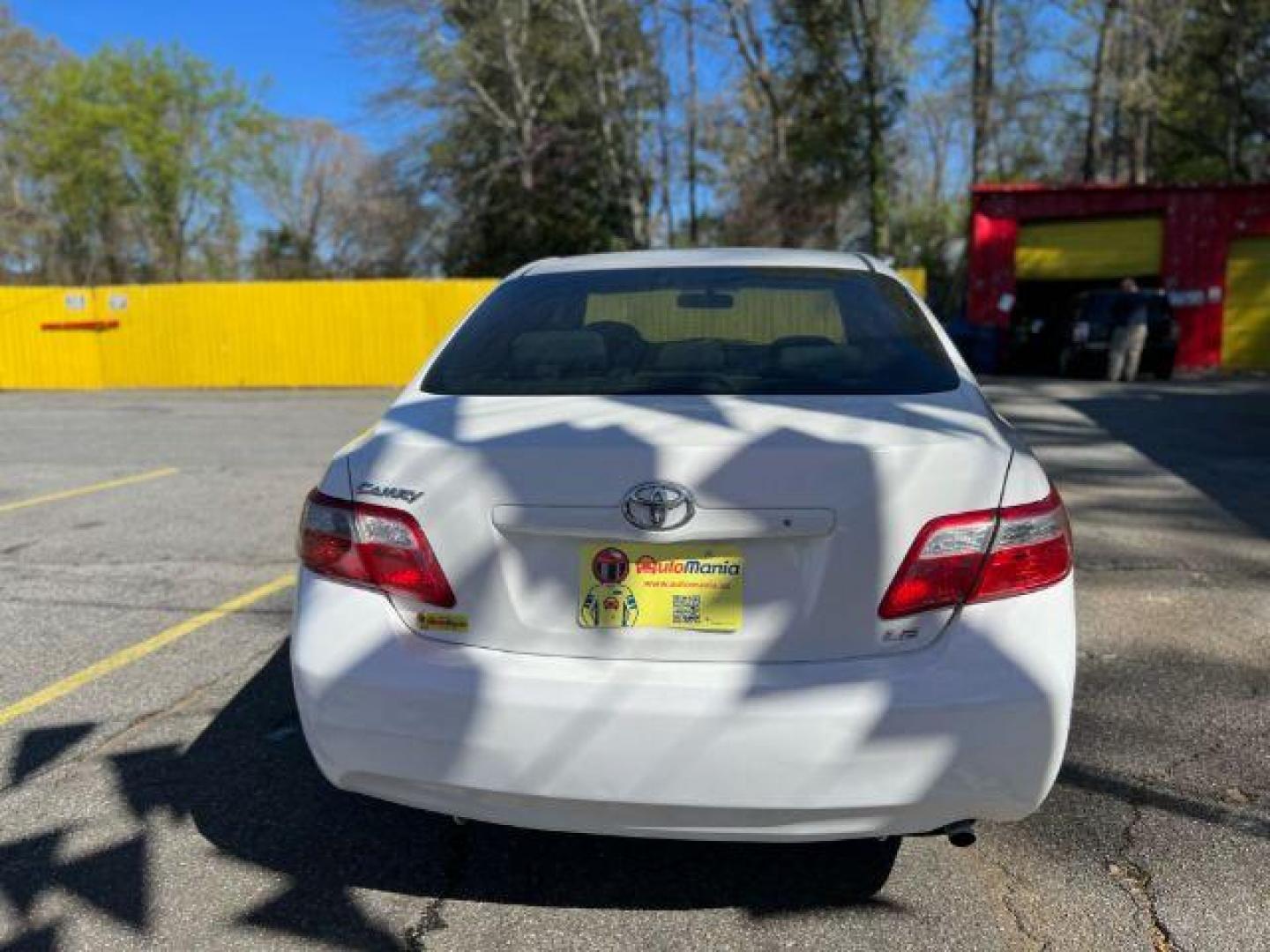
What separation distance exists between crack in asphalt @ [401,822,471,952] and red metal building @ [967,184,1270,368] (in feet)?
63.1

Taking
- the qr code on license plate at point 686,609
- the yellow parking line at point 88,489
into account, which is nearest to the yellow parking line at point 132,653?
the qr code on license plate at point 686,609

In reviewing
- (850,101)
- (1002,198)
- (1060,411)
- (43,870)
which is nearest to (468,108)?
(850,101)

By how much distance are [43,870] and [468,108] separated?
30250 mm

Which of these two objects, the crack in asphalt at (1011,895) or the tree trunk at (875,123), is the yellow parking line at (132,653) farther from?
the tree trunk at (875,123)

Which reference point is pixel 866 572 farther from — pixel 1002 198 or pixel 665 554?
pixel 1002 198

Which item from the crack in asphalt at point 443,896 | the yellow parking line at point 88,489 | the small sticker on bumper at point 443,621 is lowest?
the yellow parking line at point 88,489

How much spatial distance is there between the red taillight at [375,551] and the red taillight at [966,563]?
98cm

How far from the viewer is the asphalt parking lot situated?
2469 mm

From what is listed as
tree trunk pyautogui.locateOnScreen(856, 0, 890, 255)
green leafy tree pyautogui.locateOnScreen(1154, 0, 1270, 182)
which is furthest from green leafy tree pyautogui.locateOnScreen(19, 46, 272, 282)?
green leafy tree pyautogui.locateOnScreen(1154, 0, 1270, 182)

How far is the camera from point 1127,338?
54.7ft

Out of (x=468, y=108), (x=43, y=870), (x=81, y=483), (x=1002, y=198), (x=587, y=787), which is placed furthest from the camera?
(x=468, y=108)

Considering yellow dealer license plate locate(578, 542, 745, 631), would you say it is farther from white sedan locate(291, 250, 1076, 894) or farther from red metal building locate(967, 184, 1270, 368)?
red metal building locate(967, 184, 1270, 368)

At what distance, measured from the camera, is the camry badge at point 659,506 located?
214 cm

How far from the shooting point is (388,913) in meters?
2.54
